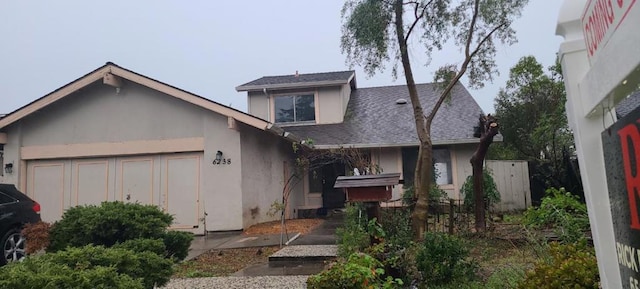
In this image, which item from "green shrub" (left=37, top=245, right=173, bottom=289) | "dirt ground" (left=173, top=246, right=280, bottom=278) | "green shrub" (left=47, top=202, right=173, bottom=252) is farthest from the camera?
"dirt ground" (left=173, top=246, right=280, bottom=278)

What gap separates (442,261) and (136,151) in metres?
9.65

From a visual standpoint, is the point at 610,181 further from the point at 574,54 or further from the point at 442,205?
the point at 442,205

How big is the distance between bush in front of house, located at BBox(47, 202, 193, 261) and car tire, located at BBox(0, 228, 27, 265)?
229cm

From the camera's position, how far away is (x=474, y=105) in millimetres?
16719

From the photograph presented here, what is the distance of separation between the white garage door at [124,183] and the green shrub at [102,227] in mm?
6384

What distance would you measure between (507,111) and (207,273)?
17227 mm

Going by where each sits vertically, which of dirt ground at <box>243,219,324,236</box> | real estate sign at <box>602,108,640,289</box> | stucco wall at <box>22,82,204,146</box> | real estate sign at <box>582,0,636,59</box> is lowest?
dirt ground at <box>243,219,324,236</box>

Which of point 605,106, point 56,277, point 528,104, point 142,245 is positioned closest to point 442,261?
point 142,245

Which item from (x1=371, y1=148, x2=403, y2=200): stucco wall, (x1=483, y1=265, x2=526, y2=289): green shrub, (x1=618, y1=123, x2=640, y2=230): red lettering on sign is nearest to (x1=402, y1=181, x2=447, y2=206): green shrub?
(x1=371, y1=148, x2=403, y2=200): stucco wall

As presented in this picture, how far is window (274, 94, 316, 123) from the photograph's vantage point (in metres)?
16.9

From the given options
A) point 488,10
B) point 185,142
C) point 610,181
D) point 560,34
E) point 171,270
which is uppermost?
point 488,10

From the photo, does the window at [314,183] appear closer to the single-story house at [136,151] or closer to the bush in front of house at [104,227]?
the single-story house at [136,151]

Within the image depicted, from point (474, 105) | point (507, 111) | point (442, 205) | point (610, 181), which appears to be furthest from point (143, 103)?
point (507, 111)

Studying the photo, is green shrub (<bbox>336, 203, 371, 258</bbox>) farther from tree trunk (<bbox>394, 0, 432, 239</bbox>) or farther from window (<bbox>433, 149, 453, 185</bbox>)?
window (<bbox>433, 149, 453, 185</bbox>)
